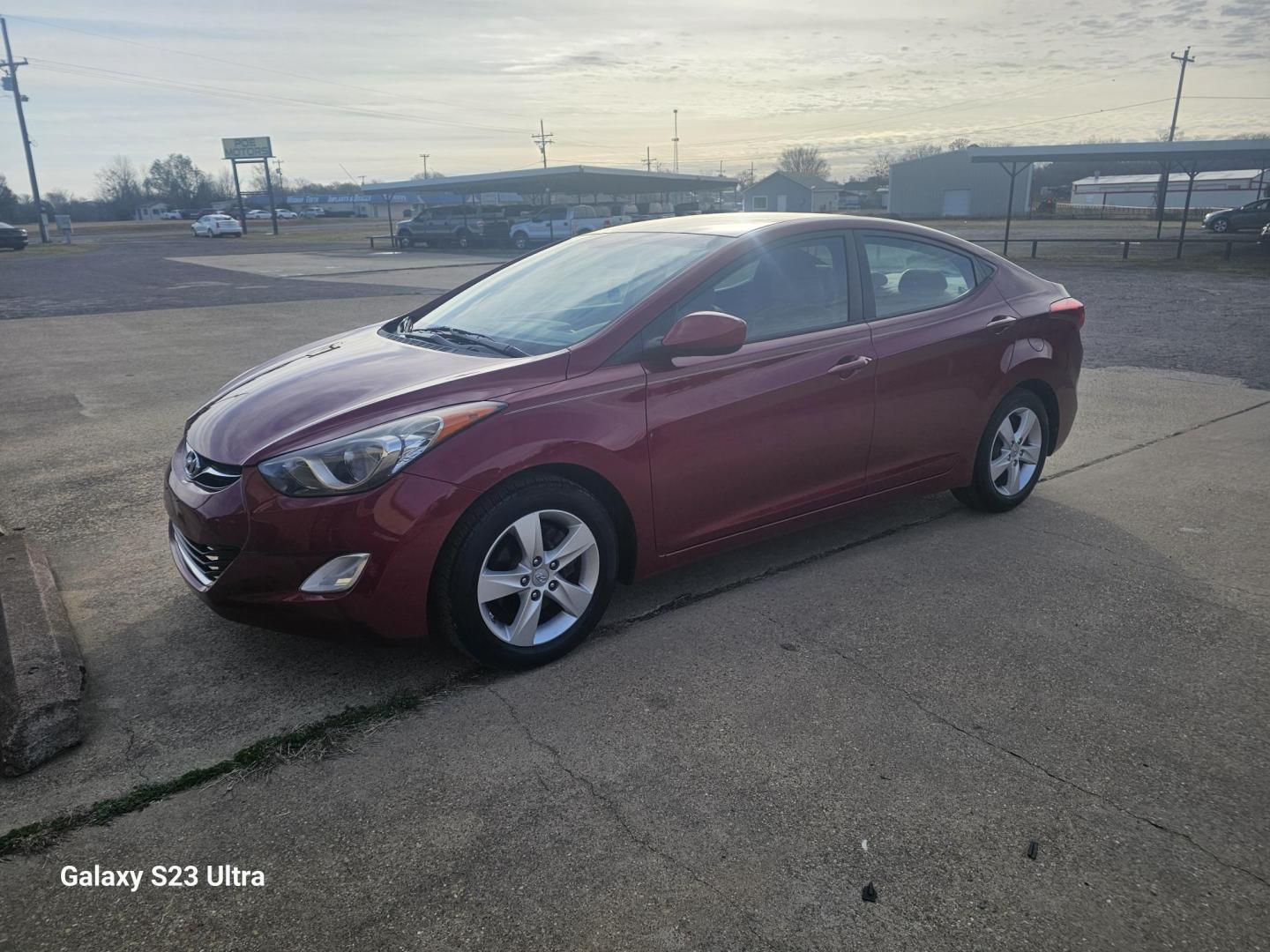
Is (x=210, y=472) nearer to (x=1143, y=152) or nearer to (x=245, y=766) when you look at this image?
(x=245, y=766)

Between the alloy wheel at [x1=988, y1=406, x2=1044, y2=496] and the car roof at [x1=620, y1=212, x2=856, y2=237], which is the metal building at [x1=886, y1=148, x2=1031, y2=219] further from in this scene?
the car roof at [x1=620, y1=212, x2=856, y2=237]

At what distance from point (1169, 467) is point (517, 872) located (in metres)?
5.35

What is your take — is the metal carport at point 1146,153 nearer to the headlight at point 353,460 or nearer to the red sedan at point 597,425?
the red sedan at point 597,425

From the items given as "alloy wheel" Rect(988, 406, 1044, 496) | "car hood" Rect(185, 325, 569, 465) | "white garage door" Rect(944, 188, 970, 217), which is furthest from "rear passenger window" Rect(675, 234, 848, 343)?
"white garage door" Rect(944, 188, 970, 217)

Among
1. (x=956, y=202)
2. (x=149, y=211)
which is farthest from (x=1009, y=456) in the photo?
(x=149, y=211)

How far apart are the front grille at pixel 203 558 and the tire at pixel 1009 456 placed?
3675 millimetres

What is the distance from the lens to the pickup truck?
1410 inches

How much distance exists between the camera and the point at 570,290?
427cm

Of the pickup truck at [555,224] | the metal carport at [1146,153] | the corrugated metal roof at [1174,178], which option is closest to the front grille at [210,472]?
the metal carport at [1146,153]

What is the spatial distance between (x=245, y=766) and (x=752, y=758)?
1582mm

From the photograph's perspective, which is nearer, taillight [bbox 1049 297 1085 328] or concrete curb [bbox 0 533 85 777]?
concrete curb [bbox 0 533 85 777]

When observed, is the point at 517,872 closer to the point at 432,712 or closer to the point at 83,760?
the point at 432,712

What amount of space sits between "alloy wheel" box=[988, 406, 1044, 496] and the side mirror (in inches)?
81.9

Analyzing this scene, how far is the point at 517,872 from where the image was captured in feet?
8.07
